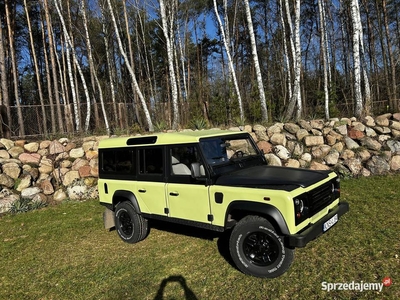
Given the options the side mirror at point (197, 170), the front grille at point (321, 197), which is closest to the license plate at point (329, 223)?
the front grille at point (321, 197)

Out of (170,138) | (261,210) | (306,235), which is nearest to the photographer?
(306,235)

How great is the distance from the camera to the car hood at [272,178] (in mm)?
3438

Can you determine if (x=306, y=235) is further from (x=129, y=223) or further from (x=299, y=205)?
(x=129, y=223)

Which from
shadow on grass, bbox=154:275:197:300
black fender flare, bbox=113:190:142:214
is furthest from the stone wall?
shadow on grass, bbox=154:275:197:300

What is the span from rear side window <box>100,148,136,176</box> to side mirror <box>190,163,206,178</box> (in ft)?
4.82

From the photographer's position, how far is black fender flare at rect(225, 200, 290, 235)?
3.18 metres

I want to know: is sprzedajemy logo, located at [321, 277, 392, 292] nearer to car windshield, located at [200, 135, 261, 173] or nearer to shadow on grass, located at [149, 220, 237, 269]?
shadow on grass, located at [149, 220, 237, 269]

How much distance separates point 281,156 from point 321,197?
5044 mm

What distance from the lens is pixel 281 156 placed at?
28.4 ft

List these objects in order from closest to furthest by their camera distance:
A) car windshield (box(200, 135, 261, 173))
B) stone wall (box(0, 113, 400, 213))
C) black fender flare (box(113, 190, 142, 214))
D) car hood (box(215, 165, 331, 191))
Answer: car hood (box(215, 165, 331, 191)) < car windshield (box(200, 135, 261, 173)) < black fender flare (box(113, 190, 142, 214)) < stone wall (box(0, 113, 400, 213))

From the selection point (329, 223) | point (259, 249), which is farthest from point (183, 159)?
point (329, 223)

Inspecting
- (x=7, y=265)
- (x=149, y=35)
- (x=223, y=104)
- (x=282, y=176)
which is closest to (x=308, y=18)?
(x=149, y=35)

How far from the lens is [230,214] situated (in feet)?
12.4

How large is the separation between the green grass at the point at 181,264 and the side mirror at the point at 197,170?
133 cm
